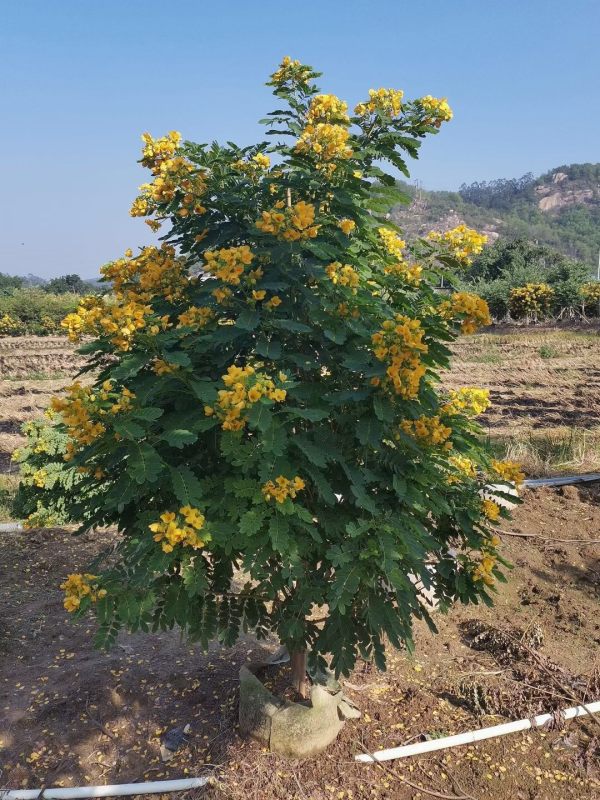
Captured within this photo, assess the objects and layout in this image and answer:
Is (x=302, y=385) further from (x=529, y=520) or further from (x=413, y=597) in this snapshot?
(x=529, y=520)

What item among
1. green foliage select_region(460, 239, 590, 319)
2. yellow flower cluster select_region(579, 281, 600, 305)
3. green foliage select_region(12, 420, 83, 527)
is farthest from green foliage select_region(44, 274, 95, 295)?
green foliage select_region(12, 420, 83, 527)

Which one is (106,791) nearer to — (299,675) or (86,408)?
(299,675)

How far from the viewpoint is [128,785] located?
2.61 m

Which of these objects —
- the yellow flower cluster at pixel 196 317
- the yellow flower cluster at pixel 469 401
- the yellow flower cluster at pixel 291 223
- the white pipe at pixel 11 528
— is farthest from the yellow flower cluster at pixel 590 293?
the yellow flower cluster at pixel 196 317

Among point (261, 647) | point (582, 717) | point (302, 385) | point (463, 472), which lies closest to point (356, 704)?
point (261, 647)

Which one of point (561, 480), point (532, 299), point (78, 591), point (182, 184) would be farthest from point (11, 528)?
point (532, 299)

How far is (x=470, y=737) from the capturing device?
2.83 metres

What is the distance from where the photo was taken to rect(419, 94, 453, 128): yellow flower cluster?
2.63 metres

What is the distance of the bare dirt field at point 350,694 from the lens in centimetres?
267

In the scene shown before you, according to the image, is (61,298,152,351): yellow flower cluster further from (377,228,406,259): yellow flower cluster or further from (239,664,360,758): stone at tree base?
(239,664,360,758): stone at tree base

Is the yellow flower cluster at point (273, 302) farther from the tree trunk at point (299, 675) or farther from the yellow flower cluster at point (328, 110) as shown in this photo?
the tree trunk at point (299, 675)

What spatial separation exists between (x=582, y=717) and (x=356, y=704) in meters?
1.08

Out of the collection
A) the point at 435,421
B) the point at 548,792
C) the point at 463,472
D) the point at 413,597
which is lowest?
the point at 548,792

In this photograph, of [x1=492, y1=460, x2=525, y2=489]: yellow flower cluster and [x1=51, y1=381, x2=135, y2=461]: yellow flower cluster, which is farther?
[x1=492, y1=460, x2=525, y2=489]: yellow flower cluster
